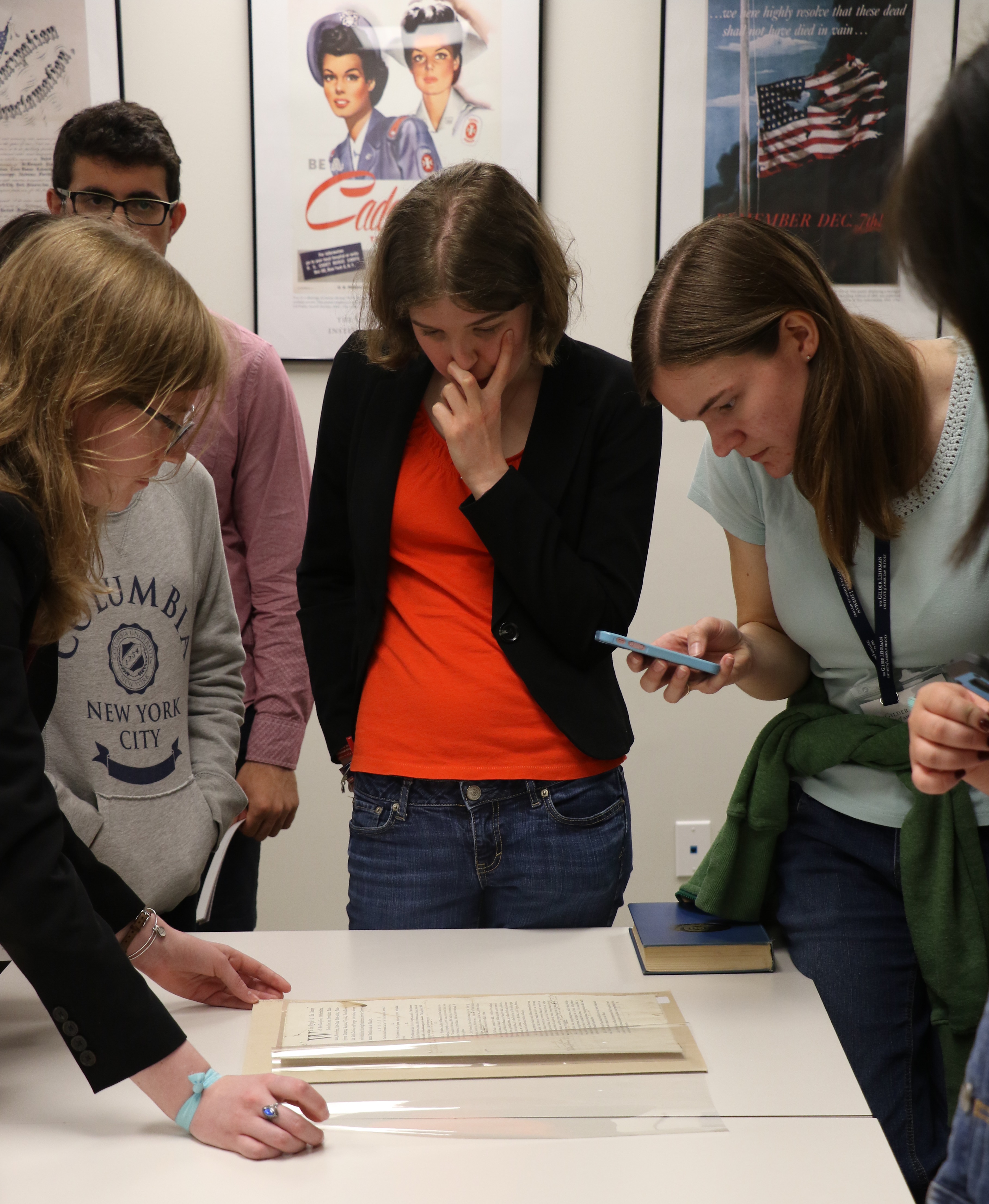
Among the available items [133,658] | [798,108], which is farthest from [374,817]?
[798,108]

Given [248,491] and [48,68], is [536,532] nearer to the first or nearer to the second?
[248,491]

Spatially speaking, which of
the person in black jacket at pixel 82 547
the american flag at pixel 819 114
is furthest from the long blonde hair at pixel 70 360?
the american flag at pixel 819 114

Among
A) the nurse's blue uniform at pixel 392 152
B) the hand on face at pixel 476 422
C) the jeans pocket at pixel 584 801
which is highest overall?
the nurse's blue uniform at pixel 392 152

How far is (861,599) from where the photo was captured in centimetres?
139

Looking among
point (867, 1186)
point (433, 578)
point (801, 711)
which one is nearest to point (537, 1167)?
point (867, 1186)

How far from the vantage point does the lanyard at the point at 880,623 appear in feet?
4.49

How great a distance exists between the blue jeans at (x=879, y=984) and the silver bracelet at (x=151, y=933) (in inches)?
30.6

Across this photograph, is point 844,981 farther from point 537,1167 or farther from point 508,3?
point 508,3

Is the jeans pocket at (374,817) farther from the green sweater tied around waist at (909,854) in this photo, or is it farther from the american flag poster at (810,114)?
the american flag poster at (810,114)

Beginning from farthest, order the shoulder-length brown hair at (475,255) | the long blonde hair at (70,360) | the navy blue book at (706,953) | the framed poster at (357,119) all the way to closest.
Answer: the framed poster at (357,119) < the shoulder-length brown hair at (475,255) < the navy blue book at (706,953) < the long blonde hair at (70,360)

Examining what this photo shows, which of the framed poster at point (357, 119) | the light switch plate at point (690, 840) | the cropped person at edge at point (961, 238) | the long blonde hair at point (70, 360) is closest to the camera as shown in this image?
the cropped person at edge at point (961, 238)

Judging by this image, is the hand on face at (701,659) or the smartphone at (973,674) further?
the hand on face at (701,659)

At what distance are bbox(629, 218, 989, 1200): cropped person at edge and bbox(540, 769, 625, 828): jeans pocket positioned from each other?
0.62 feet

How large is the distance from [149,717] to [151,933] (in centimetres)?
37
